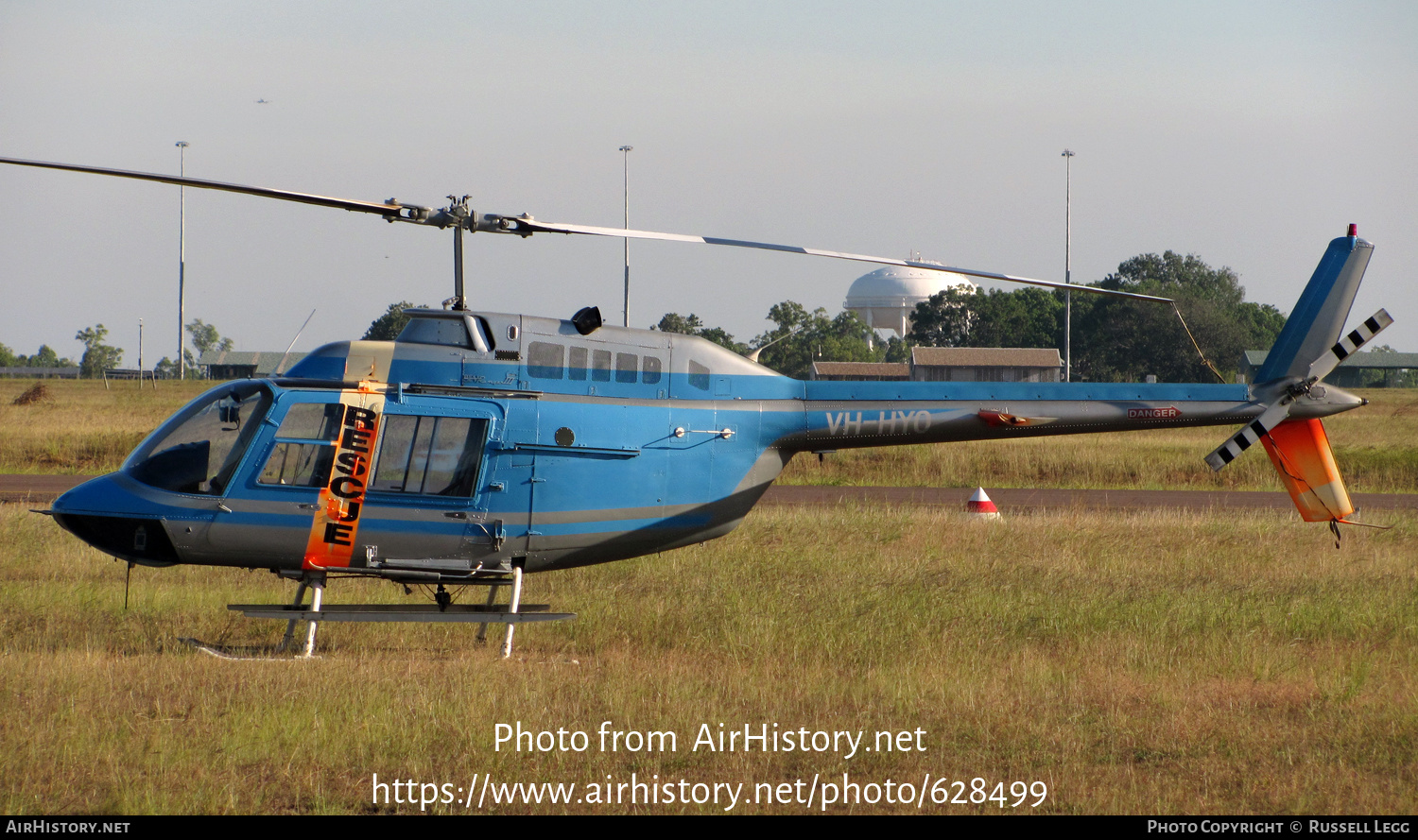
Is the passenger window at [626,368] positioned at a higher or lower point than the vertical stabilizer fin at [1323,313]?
lower

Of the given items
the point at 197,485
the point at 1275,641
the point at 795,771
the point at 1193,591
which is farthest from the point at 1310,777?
the point at 197,485

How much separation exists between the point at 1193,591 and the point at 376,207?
32.9 feet

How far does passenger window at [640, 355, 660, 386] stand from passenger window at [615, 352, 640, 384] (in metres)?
0.10

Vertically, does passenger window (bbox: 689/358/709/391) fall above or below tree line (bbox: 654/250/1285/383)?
below

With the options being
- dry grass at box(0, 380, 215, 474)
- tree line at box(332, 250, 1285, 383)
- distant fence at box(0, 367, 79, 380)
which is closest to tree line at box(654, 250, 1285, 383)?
tree line at box(332, 250, 1285, 383)

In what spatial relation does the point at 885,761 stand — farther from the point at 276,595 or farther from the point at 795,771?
the point at 276,595

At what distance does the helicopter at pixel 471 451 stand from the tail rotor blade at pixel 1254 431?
2.46 metres

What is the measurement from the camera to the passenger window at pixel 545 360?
10.6 m

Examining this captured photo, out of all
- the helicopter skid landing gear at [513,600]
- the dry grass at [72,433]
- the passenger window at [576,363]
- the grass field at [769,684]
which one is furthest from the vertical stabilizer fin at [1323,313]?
the dry grass at [72,433]

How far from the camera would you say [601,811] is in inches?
270

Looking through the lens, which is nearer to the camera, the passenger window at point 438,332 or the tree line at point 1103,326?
the passenger window at point 438,332

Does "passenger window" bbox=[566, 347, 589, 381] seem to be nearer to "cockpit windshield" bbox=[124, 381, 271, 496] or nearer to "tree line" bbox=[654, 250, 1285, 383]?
"cockpit windshield" bbox=[124, 381, 271, 496]

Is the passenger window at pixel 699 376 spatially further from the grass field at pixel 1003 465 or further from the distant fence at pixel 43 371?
the distant fence at pixel 43 371

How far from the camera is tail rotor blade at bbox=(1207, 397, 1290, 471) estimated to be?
482 inches
